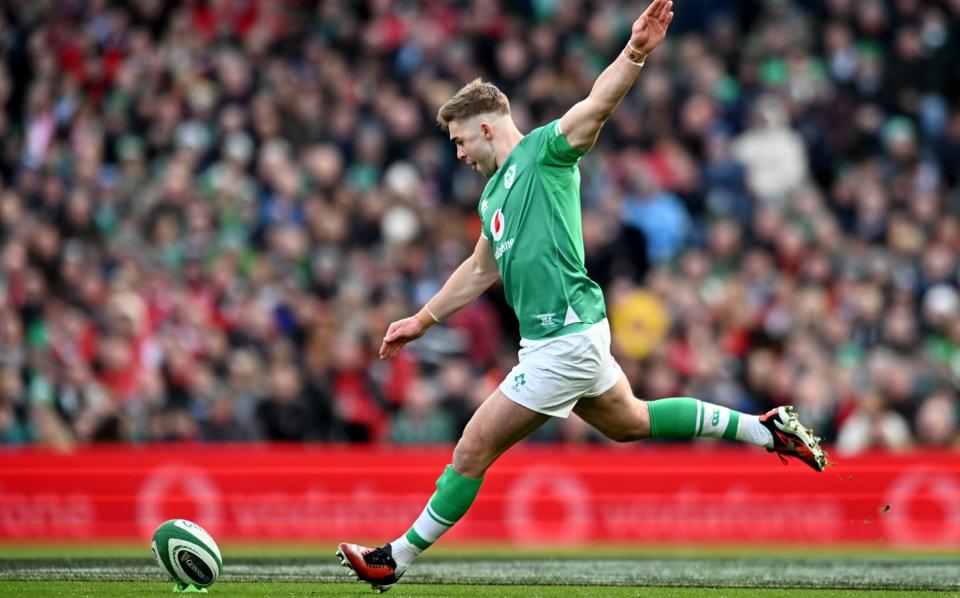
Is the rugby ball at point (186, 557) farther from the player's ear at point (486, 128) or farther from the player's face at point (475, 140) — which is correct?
the player's ear at point (486, 128)

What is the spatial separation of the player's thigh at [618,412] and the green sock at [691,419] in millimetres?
92

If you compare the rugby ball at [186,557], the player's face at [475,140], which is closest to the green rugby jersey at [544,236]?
the player's face at [475,140]

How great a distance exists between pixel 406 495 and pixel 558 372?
22.9 ft

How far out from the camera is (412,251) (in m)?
17.2

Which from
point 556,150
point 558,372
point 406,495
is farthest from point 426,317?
point 406,495

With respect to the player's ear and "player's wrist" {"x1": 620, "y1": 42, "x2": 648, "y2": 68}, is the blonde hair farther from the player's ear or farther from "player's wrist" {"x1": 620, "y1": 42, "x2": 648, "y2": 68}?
"player's wrist" {"x1": 620, "y1": 42, "x2": 648, "y2": 68}

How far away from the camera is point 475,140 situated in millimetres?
8719

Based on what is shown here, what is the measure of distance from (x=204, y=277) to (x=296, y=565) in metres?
6.85

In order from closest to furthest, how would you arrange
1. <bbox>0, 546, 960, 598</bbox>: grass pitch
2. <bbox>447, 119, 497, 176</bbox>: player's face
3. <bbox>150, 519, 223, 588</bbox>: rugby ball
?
<bbox>447, 119, 497, 176</bbox>: player's face < <bbox>150, 519, 223, 588</bbox>: rugby ball < <bbox>0, 546, 960, 598</bbox>: grass pitch

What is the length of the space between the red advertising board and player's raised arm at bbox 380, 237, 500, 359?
6.02 meters

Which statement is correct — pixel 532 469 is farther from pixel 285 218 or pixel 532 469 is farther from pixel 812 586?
pixel 812 586

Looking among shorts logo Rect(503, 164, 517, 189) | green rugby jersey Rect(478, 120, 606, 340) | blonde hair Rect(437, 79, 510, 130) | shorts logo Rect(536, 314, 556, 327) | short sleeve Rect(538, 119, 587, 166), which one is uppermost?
blonde hair Rect(437, 79, 510, 130)

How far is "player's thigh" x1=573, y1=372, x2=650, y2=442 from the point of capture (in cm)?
878

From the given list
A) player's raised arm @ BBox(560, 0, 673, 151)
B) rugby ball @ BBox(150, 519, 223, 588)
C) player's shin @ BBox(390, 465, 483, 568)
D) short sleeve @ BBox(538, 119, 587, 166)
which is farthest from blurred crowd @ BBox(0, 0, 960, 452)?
player's raised arm @ BBox(560, 0, 673, 151)
